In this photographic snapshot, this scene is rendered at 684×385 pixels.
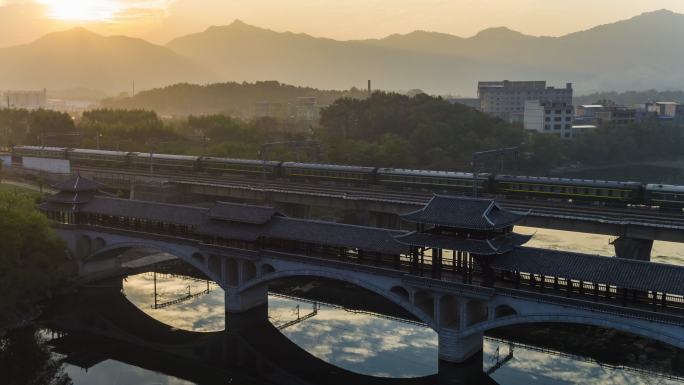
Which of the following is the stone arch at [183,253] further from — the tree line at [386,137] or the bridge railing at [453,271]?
the tree line at [386,137]

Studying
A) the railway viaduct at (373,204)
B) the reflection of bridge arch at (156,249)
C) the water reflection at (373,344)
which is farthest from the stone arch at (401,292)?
the railway viaduct at (373,204)

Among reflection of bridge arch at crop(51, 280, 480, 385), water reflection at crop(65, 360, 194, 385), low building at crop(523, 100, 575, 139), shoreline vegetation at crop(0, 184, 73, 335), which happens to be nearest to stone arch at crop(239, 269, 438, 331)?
reflection of bridge arch at crop(51, 280, 480, 385)

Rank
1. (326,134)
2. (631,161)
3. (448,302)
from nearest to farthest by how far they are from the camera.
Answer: (448,302) → (326,134) → (631,161)

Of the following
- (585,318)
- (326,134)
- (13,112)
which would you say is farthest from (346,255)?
(13,112)

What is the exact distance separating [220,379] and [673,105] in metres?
176

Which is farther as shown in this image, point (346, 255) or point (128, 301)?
point (128, 301)

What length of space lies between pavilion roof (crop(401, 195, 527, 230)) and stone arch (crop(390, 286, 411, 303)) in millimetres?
4809

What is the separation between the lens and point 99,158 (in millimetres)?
87875

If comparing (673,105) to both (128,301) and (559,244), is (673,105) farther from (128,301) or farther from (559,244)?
(128,301)

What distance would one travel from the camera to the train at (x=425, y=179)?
52875mm

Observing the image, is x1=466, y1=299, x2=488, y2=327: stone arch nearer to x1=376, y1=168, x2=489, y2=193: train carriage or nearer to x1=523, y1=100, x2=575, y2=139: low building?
x1=376, y1=168, x2=489, y2=193: train carriage

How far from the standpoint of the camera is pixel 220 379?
126 feet

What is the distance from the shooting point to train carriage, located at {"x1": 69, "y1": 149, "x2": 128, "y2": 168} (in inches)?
3388

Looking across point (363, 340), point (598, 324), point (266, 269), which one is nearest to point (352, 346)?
point (363, 340)
